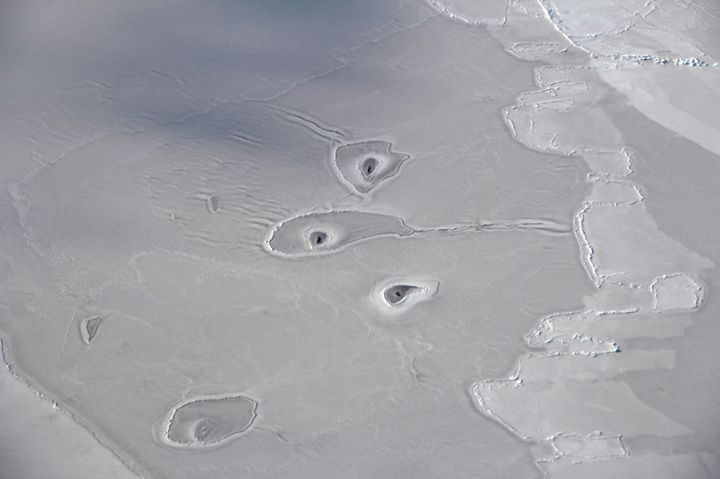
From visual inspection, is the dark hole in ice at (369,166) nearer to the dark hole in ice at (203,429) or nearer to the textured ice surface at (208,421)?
the textured ice surface at (208,421)

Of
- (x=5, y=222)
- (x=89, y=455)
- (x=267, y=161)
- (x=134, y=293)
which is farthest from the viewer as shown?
(x=267, y=161)

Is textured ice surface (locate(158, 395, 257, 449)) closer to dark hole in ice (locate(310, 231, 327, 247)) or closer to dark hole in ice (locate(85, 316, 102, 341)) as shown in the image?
dark hole in ice (locate(85, 316, 102, 341))

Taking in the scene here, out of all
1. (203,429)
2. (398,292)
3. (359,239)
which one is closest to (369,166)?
(359,239)

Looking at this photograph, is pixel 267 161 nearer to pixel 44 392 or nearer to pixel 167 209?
pixel 167 209

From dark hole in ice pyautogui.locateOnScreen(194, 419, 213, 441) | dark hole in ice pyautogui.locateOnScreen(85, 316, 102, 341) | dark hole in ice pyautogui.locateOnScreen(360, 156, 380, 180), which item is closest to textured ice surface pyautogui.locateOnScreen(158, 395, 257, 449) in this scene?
dark hole in ice pyautogui.locateOnScreen(194, 419, 213, 441)

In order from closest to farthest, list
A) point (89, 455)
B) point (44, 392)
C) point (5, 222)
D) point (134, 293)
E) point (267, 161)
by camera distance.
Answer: point (89, 455) < point (44, 392) < point (134, 293) < point (5, 222) < point (267, 161)

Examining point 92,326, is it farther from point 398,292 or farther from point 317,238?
point 398,292

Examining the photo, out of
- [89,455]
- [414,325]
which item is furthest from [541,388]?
[89,455]
